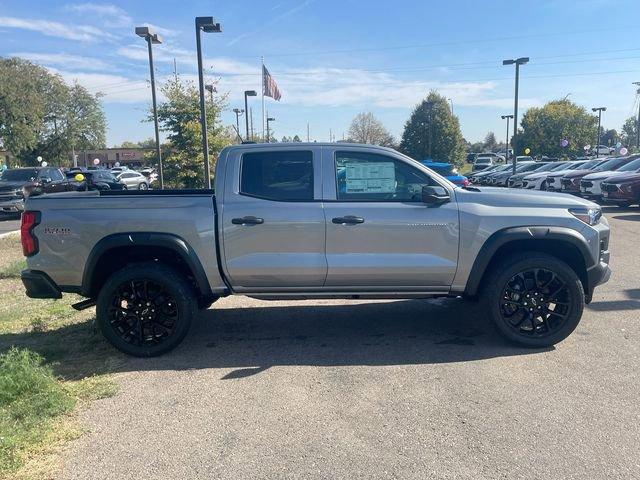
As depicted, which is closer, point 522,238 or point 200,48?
point 522,238

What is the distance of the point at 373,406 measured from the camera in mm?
3881

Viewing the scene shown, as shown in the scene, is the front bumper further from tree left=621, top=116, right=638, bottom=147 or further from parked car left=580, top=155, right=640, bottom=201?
tree left=621, top=116, right=638, bottom=147

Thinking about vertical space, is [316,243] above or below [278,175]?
below

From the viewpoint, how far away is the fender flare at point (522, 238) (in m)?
4.77

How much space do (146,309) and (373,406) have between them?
7.79 ft

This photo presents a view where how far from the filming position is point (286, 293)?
197 inches

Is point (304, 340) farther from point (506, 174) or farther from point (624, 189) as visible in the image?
point (506, 174)

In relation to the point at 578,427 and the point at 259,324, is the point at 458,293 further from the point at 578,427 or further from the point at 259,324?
the point at 259,324

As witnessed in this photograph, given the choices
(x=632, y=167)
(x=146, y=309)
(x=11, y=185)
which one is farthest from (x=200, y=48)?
(x=632, y=167)

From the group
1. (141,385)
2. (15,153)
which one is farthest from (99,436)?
(15,153)

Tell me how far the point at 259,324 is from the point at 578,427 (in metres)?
3.42

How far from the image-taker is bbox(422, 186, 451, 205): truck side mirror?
186 inches

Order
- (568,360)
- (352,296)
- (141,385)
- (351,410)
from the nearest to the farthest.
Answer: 1. (351,410)
2. (141,385)
3. (568,360)
4. (352,296)

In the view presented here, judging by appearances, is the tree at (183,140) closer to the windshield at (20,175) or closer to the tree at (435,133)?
the windshield at (20,175)
